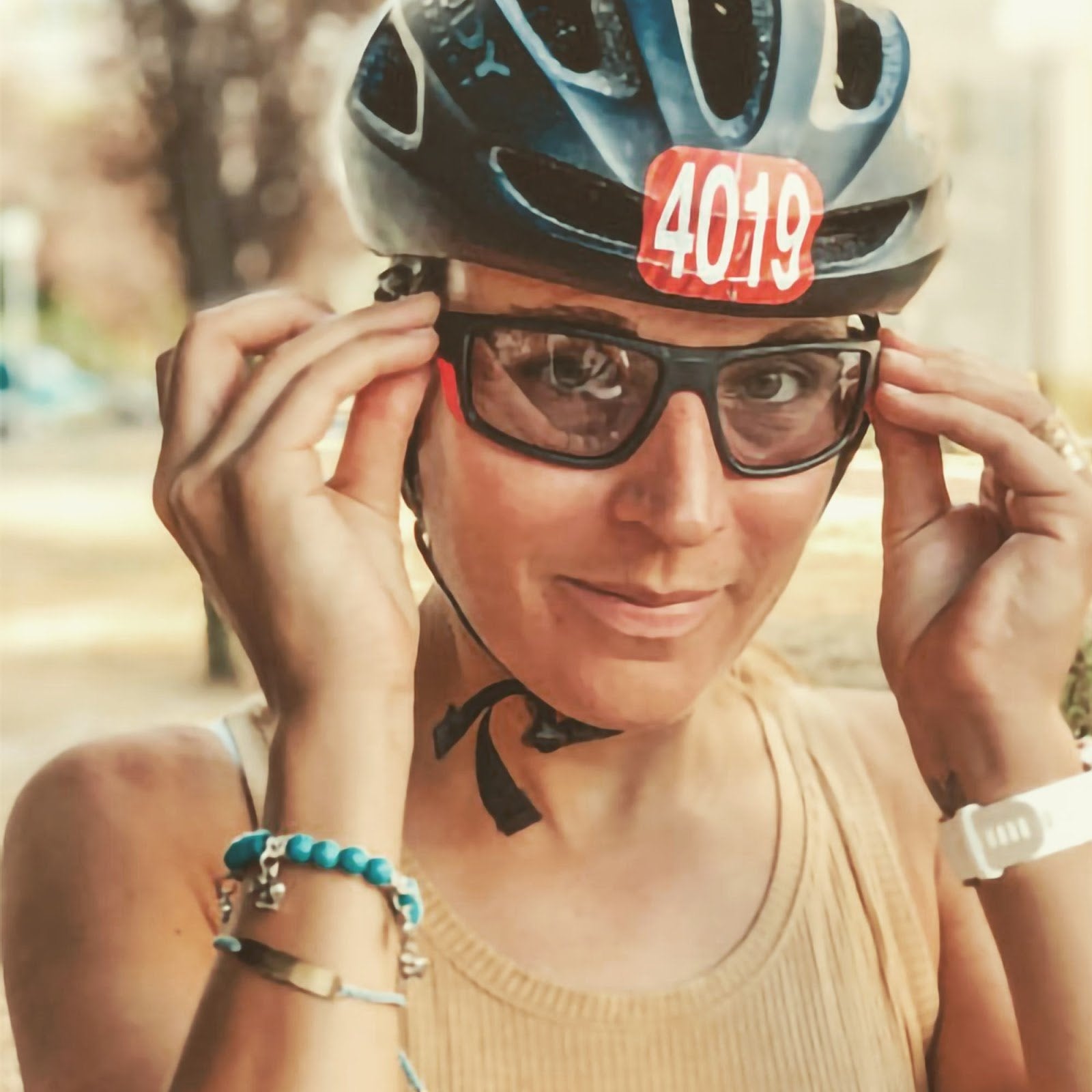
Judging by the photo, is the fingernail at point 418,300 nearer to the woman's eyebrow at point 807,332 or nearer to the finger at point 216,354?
the finger at point 216,354

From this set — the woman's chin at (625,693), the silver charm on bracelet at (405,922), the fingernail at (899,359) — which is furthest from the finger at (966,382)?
the silver charm on bracelet at (405,922)

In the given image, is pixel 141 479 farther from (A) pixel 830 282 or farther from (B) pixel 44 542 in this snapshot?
(A) pixel 830 282

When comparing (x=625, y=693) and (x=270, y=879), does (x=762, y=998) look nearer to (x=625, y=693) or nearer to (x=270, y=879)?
(x=625, y=693)

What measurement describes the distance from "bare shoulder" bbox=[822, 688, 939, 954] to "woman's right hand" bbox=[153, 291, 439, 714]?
0.44m

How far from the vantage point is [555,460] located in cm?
A: 80

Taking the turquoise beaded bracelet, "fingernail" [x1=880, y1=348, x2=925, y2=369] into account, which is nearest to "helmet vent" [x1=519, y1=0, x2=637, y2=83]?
"fingernail" [x1=880, y1=348, x2=925, y2=369]


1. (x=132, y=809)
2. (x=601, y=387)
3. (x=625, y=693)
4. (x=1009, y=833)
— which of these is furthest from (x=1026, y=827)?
(x=132, y=809)

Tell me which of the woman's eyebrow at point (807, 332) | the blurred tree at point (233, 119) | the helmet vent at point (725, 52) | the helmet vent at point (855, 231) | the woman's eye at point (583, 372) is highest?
the blurred tree at point (233, 119)

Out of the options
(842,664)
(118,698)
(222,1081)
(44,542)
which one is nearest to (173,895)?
(222,1081)

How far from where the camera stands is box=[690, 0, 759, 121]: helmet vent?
783 millimetres

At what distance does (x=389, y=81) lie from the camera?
0.86 meters

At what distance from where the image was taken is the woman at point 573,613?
751mm

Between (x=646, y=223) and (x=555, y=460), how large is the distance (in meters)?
0.16

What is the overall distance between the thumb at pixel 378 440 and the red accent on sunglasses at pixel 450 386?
0.01 meters
